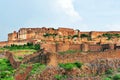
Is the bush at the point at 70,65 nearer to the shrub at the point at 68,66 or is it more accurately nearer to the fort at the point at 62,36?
the shrub at the point at 68,66

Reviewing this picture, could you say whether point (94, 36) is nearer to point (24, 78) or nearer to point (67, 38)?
point (67, 38)

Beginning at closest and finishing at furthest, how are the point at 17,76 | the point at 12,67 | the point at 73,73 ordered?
the point at 73,73
the point at 17,76
the point at 12,67

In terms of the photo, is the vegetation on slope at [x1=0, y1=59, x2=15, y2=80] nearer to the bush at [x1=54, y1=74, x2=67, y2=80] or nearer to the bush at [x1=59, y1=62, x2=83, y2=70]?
the bush at [x1=59, y1=62, x2=83, y2=70]

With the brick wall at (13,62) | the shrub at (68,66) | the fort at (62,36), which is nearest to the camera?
the shrub at (68,66)

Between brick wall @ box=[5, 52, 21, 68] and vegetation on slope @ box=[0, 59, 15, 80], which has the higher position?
brick wall @ box=[5, 52, 21, 68]

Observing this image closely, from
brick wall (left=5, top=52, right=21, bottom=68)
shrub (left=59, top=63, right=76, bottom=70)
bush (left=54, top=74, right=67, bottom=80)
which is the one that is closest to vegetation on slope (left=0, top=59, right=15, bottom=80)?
brick wall (left=5, top=52, right=21, bottom=68)

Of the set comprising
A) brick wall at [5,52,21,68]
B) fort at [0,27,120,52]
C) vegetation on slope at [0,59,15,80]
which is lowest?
vegetation on slope at [0,59,15,80]

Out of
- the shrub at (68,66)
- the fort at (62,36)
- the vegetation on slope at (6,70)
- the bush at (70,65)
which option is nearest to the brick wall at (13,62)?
the vegetation on slope at (6,70)

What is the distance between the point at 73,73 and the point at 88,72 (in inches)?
48.3

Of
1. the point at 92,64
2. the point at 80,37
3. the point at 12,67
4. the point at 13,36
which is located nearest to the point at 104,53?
the point at 92,64

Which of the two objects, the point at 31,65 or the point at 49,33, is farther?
the point at 49,33

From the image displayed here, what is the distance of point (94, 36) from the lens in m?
74.5

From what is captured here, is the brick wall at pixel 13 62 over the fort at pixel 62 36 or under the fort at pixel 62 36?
under

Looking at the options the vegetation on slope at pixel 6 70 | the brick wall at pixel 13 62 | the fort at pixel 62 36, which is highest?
the fort at pixel 62 36
